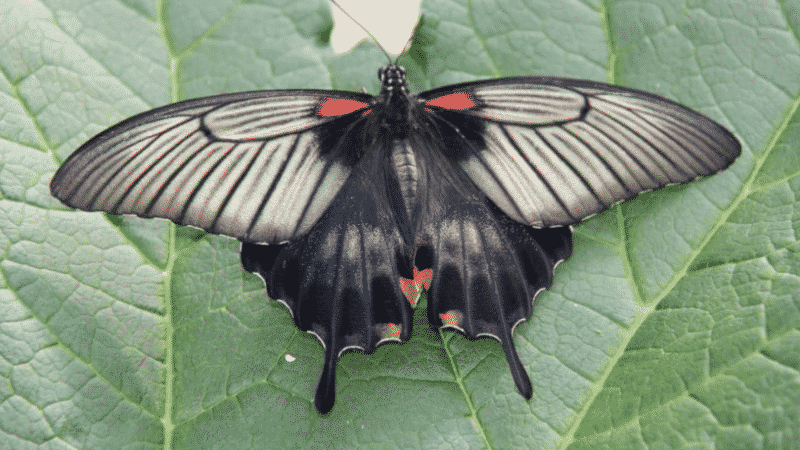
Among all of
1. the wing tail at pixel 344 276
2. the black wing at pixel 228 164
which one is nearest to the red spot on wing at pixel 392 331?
the wing tail at pixel 344 276

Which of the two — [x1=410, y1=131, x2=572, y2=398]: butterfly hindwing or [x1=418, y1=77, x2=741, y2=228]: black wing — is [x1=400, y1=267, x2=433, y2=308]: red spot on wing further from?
[x1=418, y1=77, x2=741, y2=228]: black wing

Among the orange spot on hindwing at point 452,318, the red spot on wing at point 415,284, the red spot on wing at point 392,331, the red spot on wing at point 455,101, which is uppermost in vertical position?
the red spot on wing at point 455,101

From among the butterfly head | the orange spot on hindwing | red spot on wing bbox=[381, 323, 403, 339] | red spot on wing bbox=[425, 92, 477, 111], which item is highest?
the butterfly head

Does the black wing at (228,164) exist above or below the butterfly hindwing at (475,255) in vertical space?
above

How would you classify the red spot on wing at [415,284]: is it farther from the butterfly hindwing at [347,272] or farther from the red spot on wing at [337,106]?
the red spot on wing at [337,106]

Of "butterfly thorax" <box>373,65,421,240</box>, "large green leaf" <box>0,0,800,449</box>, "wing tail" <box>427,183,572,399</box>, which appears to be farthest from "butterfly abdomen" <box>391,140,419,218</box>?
"large green leaf" <box>0,0,800,449</box>

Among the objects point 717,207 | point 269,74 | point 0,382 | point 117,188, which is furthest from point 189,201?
point 717,207

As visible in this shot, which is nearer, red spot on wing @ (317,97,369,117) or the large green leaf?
the large green leaf

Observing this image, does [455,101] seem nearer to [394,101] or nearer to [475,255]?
[394,101]
